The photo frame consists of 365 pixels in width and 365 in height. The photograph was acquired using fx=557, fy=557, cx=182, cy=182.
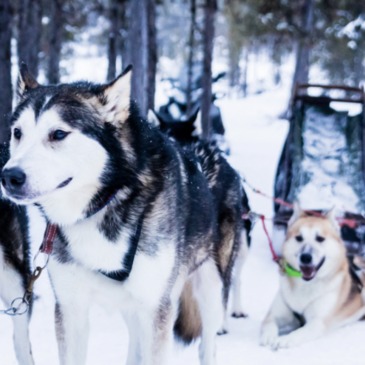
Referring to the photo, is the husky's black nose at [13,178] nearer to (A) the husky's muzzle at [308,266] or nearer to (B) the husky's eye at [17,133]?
(B) the husky's eye at [17,133]

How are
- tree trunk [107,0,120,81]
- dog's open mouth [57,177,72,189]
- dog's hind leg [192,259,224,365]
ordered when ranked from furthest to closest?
tree trunk [107,0,120,81] → dog's hind leg [192,259,224,365] → dog's open mouth [57,177,72,189]

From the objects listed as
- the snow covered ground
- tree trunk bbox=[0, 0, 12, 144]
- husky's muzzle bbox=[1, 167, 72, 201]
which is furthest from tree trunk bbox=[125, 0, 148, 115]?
husky's muzzle bbox=[1, 167, 72, 201]

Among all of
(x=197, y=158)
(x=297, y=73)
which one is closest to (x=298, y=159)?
(x=197, y=158)

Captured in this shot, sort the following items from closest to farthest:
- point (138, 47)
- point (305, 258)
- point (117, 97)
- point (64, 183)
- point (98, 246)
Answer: point (64, 183)
point (117, 97)
point (98, 246)
point (305, 258)
point (138, 47)

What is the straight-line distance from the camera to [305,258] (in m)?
3.93

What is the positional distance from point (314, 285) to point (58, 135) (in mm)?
2646

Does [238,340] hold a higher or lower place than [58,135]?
lower

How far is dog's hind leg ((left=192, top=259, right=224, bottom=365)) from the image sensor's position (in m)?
2.97

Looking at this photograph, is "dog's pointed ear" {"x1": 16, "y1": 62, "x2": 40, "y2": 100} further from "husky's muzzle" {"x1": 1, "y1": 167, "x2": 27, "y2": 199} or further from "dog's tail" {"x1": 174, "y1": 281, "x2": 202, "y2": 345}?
"dog's tail" {"x1": 174, "y1": 281, "x2": 202, "y2": 345}

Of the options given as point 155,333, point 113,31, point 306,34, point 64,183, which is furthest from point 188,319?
point 113,31

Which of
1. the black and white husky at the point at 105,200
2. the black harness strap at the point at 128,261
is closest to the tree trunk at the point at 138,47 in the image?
the black and white husky at the point at 105,200

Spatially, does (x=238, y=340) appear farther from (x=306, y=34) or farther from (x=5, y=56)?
(x=306, y=34)

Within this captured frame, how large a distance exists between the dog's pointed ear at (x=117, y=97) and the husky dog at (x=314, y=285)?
7.53 ft

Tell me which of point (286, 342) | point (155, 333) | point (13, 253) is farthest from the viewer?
point (286, 342)
